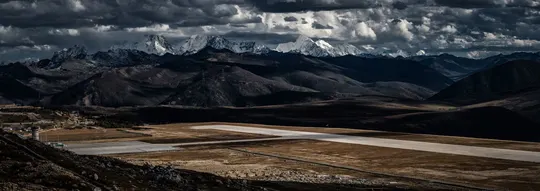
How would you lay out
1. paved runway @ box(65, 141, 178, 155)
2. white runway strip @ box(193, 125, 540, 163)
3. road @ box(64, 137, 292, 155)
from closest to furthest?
white runway strip @ box(193, 125, 540, 163), paved runway @ box(65, 141, 178, 155), road @ box(64, 137, 292, 155)

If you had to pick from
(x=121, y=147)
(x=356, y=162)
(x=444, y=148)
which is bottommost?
(x=121, y=147)

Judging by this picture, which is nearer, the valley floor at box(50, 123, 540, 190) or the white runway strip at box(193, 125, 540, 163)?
the valley floor at box(50, 123, 540, 190)

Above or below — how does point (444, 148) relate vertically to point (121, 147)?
above

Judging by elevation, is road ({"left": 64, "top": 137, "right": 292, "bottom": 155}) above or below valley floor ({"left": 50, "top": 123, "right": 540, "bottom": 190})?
below

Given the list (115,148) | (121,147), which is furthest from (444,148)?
(121,147)

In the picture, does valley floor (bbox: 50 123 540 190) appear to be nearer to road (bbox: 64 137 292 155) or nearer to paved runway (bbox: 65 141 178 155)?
road (bbox: 64 137 292 155)

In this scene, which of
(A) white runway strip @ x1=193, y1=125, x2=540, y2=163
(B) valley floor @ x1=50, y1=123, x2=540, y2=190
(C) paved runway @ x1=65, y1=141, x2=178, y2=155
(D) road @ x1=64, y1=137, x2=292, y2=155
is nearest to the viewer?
(B) valley floor @ x1=50, y1=123, x2=540, y2=190

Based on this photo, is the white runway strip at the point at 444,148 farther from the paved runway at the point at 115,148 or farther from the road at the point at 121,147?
the paved runway at the point at 115,148

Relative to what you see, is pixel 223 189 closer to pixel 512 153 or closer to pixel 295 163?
pixel 295 163

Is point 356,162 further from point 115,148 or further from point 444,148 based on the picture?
point 115,148

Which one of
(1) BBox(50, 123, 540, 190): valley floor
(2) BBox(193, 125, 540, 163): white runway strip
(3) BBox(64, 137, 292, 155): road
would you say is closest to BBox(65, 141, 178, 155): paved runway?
(3) BBox(64, 137, 292, 155): road

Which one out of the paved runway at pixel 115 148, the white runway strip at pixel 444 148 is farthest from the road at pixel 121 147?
the white runway strip at pixel 444 148

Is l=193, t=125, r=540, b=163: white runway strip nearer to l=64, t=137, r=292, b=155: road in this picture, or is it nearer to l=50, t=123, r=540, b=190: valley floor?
l=50, t=123, r=540, b=190: valley floor
